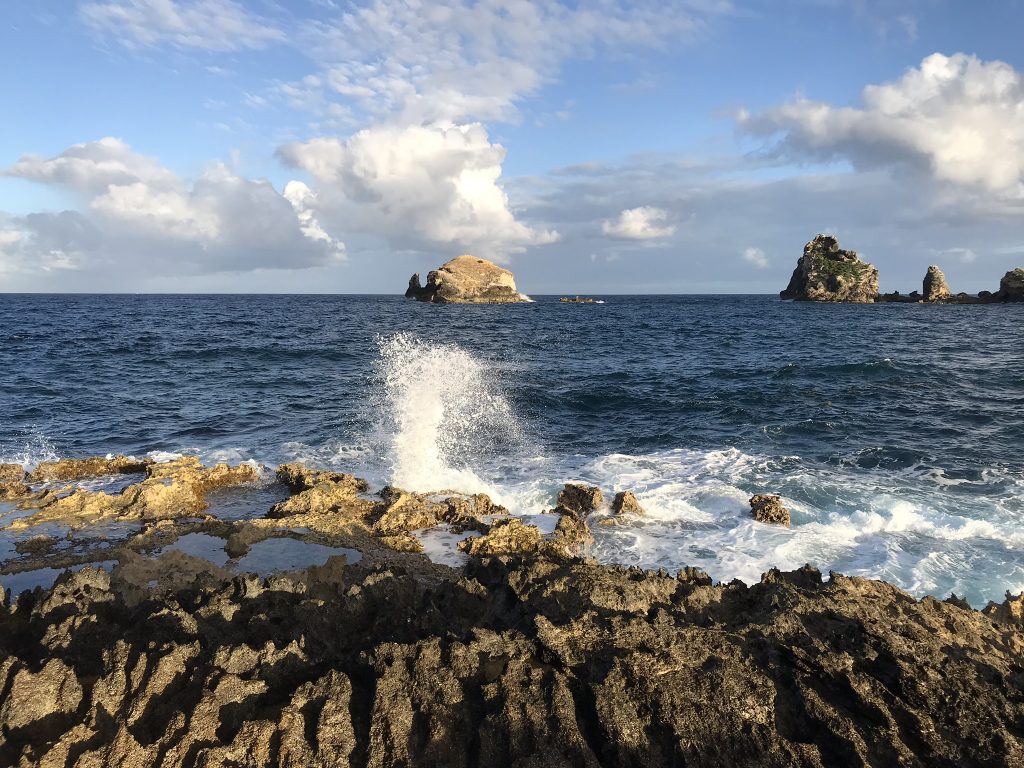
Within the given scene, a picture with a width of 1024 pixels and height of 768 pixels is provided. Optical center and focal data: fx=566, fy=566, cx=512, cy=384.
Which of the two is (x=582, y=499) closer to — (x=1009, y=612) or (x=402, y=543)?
(x=402, y=543)

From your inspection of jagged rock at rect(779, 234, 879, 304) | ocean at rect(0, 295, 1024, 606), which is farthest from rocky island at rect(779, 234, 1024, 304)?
ocean at rect(0, 295, 1024, 606)

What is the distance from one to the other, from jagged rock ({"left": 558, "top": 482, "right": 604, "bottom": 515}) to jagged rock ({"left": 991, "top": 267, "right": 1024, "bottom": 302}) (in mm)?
113065

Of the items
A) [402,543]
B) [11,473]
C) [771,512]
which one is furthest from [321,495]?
[771,512]

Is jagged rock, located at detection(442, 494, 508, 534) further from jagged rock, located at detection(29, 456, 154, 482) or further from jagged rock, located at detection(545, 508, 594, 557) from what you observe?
jagged rock, located at detection(29, 456, 154, 482)

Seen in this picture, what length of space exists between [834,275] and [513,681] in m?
115

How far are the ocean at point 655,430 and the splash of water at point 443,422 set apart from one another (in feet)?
0.32

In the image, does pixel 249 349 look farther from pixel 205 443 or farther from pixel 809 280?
pixel 809 280

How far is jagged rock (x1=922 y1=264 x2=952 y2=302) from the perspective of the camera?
100625mm

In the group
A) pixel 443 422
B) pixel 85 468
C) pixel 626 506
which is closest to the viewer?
pixel 626 506

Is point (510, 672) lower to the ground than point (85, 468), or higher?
higher

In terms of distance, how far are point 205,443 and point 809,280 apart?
112m

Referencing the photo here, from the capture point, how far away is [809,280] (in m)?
106

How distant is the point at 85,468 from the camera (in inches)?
571

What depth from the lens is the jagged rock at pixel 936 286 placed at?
100625mm
